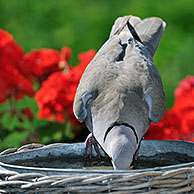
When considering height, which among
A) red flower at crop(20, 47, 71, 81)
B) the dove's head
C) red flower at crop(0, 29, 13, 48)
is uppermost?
red flower at crop(0, 29, 13, 48)

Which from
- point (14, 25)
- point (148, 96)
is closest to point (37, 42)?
point (14, 25)

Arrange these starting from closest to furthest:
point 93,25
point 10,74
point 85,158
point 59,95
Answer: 1. point 85,158
2. point 59,95
3. point 10,74
4. point 93,25

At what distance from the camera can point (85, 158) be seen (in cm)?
205

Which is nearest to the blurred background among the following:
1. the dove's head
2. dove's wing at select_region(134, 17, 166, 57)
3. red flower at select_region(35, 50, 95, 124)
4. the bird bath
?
red flower at select_region(35, 50, 95, 124)

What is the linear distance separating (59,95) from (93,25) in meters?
2.40

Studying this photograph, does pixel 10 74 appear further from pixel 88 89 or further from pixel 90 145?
pixel 90 145

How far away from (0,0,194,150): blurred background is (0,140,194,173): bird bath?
2.65m

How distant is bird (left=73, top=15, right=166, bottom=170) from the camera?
202 centimetres

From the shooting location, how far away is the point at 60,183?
4.62ft

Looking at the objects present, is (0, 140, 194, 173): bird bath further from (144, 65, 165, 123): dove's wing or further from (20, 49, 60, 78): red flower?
(20, 49, 60, 78): red flower

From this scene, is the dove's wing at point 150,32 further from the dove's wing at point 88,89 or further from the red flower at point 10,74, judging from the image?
the red flower at point 10,74

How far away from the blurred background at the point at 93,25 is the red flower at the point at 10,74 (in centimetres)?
154

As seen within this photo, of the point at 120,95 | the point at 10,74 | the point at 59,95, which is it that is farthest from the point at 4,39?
the point at 120,95

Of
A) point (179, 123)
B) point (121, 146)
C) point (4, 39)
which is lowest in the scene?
point (179, 123)
